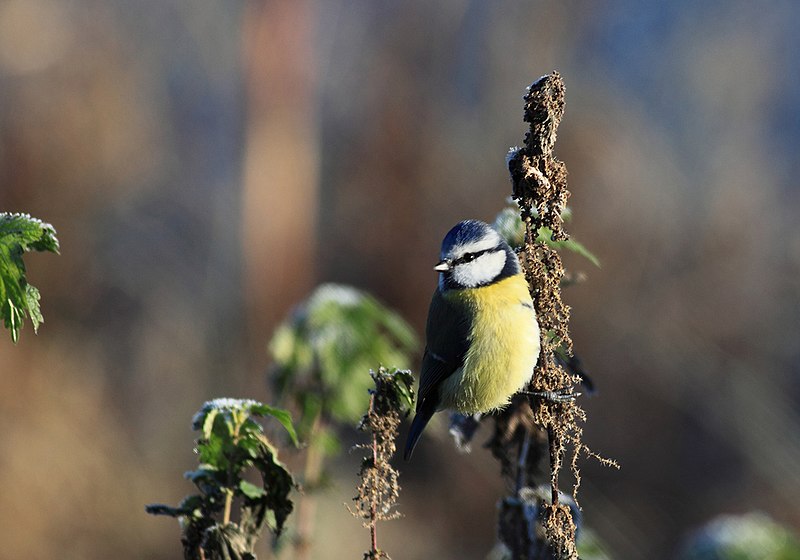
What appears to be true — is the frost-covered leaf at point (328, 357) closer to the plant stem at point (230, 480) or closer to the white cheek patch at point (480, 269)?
the white cheek patch at point (480, 269)

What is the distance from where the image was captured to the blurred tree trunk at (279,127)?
12.1 metres

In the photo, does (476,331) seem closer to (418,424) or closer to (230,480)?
(418,424)

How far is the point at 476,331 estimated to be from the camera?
84.9 inches

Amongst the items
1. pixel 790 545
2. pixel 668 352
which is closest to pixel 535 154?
pixel 790 545

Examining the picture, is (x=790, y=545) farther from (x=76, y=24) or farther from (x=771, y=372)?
(x=76, y=24)

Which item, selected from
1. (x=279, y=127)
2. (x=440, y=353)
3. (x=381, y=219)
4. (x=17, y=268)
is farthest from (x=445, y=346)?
(x=279, y=127)

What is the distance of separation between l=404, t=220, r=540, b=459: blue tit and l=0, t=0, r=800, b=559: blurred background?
434 cm

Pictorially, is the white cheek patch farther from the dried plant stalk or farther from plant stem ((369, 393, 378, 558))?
plant stem ((369, 393, 378, 558))

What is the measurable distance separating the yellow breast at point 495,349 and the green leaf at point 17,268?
97 centimetres

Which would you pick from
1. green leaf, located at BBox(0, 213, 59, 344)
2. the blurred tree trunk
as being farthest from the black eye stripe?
the blurred tree trunk

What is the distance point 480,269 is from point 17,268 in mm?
1064

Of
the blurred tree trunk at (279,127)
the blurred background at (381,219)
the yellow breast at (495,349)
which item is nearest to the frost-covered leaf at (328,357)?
the yellow breast at (495,349)

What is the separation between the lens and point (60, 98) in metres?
10.6

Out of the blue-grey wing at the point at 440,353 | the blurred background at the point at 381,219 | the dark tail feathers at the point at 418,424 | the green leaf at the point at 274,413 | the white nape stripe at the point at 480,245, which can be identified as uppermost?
the blurred background at the point at 381,219
